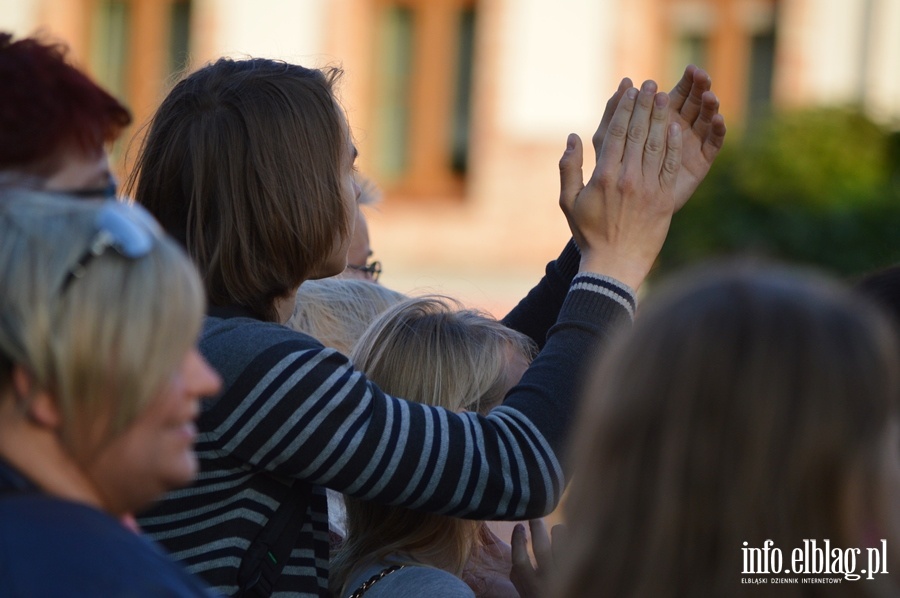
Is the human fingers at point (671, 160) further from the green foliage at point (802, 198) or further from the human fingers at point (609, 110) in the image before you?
the green foliage at point (802, 198)

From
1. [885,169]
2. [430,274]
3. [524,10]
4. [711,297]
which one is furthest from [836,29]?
[711,297]

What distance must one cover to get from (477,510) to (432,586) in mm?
206

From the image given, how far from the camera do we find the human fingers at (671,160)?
6.36 feet

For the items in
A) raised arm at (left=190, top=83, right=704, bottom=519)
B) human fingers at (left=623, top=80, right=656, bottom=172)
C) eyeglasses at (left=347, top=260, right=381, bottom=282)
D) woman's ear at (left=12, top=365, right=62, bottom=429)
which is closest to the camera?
woman's ear at (left=12, top=365, right=62, bottom=429)

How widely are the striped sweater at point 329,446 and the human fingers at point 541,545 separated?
0.73 ft

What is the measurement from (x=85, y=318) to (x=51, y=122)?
0.35 metres

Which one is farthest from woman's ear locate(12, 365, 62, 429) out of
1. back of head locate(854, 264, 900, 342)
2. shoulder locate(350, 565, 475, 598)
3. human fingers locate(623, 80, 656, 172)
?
back of head locate(854, 264, 900, 342)

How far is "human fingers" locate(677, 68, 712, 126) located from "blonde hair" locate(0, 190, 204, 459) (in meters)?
1.04

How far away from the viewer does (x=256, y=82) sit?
75.4 inches

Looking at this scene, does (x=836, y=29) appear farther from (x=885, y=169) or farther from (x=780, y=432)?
(x=780, y=432)

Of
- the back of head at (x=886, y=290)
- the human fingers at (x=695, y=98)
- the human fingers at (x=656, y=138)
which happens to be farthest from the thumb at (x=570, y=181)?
the back of head at (x=886, y=290)

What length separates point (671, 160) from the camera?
195 centimetres

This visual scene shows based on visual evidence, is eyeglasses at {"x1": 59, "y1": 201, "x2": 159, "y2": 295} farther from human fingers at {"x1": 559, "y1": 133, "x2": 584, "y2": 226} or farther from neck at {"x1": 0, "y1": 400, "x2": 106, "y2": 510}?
human fingers at {"x1": 559, "y1": 133, "x2": 584, "y2": 226}

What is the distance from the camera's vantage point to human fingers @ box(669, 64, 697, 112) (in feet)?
6.53
